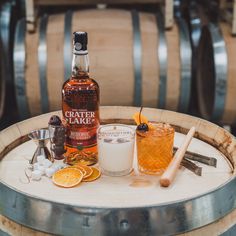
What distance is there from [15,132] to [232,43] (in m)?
1.60

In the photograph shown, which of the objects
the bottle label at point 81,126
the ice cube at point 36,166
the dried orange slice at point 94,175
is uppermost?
the bottle label at point 81,126

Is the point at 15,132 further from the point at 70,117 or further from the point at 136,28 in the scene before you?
the point at 136,28

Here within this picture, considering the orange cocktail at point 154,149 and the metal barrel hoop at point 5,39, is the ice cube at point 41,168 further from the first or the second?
the metal barrel hoop at point 5,39

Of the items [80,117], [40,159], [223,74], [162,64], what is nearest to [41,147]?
[40,159]

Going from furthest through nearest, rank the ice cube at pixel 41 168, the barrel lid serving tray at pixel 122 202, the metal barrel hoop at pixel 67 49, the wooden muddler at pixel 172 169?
the metal barrel hoop at pixel 67 49 → the ice cube at pixel 41 168 → the wooden muddler at pixel 172 169 → the barrel lid serving tray at pixel 122 202

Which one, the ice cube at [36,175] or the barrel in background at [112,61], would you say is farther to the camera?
the barrel in background at [112,61]

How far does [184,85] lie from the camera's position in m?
2.80

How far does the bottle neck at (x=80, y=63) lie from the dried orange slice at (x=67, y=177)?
264 mm

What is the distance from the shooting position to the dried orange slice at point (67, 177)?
1.25 meters

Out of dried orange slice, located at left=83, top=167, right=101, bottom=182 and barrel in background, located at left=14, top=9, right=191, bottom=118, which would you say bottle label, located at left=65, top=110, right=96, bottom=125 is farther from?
barrel in background, located at left=14, top=9, right=191, bottom=118

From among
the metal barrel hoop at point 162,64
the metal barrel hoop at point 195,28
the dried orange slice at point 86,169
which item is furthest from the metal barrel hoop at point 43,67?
the dried orange slice at point 86,169

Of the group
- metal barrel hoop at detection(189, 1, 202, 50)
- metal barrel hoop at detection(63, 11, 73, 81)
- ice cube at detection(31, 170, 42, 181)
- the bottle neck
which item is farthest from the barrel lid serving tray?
metal barrel hoop at detection(189, 1, 202, 50)

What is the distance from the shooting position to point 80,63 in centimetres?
134

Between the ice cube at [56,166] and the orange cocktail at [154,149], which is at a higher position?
the orange cocktail at [154,149]
